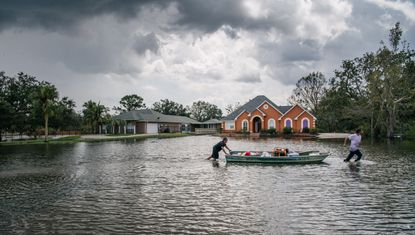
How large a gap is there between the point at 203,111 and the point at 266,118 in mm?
73629

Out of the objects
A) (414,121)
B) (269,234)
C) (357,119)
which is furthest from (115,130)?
(269,234)

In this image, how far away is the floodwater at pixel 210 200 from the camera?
963 centimetres

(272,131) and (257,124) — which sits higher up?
(257,124)

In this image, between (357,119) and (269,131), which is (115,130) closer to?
(269,131)

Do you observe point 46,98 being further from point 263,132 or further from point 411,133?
point 411,133

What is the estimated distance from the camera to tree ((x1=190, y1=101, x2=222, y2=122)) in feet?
477

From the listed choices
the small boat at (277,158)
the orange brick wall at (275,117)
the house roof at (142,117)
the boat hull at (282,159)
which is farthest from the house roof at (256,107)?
the boat hull at (282,159)

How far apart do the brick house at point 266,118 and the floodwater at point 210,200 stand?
50.6 m

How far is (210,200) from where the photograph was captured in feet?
41.8

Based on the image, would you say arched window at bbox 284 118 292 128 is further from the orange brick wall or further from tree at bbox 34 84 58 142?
tree at bbox 34 84 58 142

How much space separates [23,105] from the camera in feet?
203

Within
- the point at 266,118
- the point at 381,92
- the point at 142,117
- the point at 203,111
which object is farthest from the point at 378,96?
the point at 203,111

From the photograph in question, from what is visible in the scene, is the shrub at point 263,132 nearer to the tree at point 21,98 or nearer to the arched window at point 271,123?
the arched window at point 271,123

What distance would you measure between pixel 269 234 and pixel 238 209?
2.56 m
